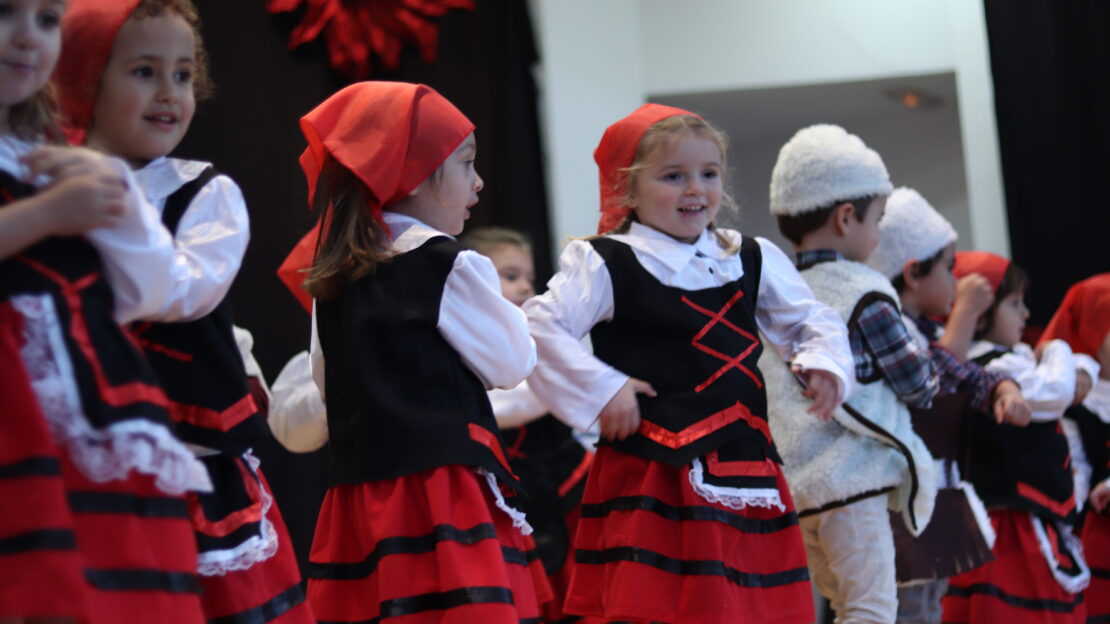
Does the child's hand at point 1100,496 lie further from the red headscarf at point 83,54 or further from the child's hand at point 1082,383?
the red headscarf at point 83,54

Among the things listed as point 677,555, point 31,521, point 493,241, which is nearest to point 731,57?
point 493,241

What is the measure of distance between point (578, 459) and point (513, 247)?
0.73m

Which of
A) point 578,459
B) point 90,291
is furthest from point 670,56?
point 90,291

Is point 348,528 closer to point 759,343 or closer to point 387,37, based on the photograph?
point 759,343

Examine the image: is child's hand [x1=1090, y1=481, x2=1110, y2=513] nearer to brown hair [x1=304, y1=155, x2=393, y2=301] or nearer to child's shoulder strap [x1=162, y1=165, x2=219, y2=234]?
brown hair [x1=304, y1=155, x2=393, y2=301]

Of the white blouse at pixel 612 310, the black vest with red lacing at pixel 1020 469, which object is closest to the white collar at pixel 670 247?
the white blouse at pixel 612 310

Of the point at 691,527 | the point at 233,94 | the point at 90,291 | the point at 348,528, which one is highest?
the point at 233,94

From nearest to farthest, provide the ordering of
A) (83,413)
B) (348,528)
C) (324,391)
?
(83,413) → (348,528) → (324,391)

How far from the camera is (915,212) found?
12.6ft

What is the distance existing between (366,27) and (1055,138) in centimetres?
274

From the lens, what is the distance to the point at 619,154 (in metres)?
2.88

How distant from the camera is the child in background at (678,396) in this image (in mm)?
2514

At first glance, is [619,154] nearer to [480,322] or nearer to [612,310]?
[612,310]

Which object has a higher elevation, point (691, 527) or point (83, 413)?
point (83, 413)
